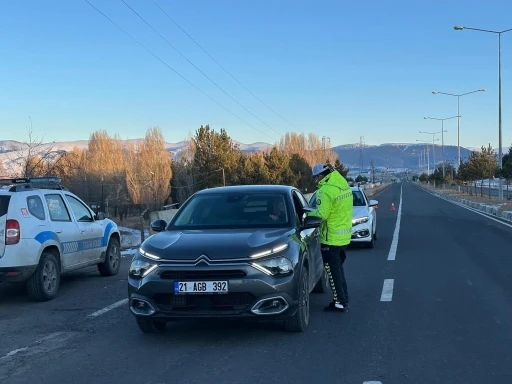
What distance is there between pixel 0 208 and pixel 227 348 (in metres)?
4.42

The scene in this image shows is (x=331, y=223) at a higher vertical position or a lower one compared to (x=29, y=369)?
higher

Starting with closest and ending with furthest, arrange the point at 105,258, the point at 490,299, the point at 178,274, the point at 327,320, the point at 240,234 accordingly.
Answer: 1. the point at 178,274
2. the point at 240,234
3. the point at 327,320
4. the point at 490,299
5. the point at 105,258

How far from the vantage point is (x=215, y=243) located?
253 inches

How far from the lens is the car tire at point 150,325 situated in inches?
268

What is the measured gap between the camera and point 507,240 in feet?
58.7

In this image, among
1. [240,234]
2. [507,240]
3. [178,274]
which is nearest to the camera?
[178,274]

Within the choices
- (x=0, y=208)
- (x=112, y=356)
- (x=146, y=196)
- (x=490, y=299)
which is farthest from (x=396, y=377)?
(x=146, y=196)

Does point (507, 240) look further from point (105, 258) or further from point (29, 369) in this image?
point (29, 369)

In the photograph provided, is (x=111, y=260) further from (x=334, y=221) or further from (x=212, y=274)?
(x=212, y=274)

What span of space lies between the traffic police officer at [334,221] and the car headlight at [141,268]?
2297mm

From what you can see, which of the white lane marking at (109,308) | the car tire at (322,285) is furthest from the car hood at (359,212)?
the white lane marking at (109,308)

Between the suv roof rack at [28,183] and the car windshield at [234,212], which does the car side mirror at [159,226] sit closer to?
the car windshield at [234,212]

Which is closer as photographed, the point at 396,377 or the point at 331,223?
the point at 396,377

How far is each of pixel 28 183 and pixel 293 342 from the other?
17.7 feet
